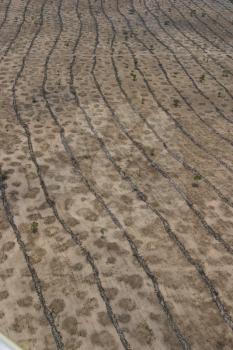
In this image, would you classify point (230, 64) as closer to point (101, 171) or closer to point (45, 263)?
point (101, 171)

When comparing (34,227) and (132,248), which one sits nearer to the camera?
(132,248)

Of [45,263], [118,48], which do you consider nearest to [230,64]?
[118,48]

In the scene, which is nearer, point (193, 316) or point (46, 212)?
point (193, 316)

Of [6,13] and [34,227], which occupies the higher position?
[34,227]

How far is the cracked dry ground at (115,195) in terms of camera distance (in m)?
5.86

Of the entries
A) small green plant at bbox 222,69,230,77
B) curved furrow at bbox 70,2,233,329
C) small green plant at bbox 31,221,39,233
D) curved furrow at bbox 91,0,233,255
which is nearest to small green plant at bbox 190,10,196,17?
small green plant at bbox 222,69,230,77

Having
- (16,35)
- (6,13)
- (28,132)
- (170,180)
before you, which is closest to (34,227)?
(170,180)

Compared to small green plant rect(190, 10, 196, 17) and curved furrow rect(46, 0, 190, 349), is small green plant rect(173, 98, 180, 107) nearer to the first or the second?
curved furrow rect(46, 0, 190, 349)

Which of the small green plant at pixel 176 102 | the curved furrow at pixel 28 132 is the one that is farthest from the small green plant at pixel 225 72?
the curved furrow at pixel 28 132

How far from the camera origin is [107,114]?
10.8 meters

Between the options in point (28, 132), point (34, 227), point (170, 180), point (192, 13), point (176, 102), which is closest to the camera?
point (34, 227)

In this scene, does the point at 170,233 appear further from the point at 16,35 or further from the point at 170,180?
the point at 16,35

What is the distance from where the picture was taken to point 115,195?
802 centimetres

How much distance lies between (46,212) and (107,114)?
4.04m
